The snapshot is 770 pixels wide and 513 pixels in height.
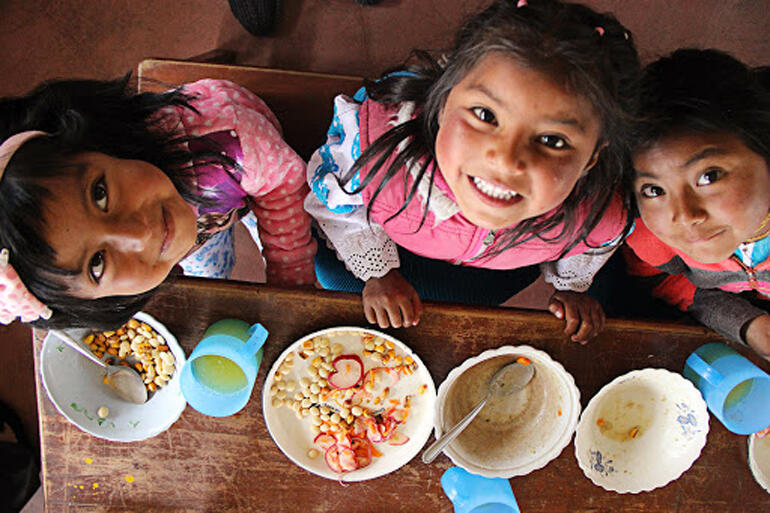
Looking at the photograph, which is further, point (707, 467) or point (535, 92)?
point (707, 467)

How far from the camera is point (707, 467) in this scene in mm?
1070

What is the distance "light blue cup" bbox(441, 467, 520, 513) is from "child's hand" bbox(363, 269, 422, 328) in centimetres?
30

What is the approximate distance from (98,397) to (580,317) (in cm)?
94

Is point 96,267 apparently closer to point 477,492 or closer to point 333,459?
point 333,459

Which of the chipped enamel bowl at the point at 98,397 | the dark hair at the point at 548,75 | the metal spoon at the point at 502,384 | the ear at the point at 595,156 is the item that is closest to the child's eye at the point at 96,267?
the chipped enamel bowl at the point at 98,397

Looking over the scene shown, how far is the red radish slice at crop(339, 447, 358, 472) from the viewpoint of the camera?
3.47 feet

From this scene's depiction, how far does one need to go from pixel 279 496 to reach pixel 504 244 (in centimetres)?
66

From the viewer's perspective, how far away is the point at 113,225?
2.73 feet

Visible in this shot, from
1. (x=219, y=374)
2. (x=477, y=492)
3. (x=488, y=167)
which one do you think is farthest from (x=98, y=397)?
(x=488, y=167)

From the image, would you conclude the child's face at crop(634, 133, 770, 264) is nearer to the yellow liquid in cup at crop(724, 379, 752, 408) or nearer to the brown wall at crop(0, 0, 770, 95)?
the yellow liquid in cup at crop(724, 379, 752, 408)

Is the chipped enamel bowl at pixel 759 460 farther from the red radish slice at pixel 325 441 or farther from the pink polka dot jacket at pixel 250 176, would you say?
the pink polka dot jacket at pixel 250 176

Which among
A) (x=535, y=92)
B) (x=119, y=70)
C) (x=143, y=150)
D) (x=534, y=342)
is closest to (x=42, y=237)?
(x=143, y=150)

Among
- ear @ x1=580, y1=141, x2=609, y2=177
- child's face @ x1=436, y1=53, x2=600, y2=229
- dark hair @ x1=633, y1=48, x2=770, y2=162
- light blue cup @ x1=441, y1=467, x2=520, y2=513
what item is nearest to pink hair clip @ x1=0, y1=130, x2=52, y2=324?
child's face @ x1=436, y1=53, x2=600, y2=229

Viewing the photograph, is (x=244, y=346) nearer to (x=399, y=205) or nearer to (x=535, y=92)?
(x=399, y=205)
